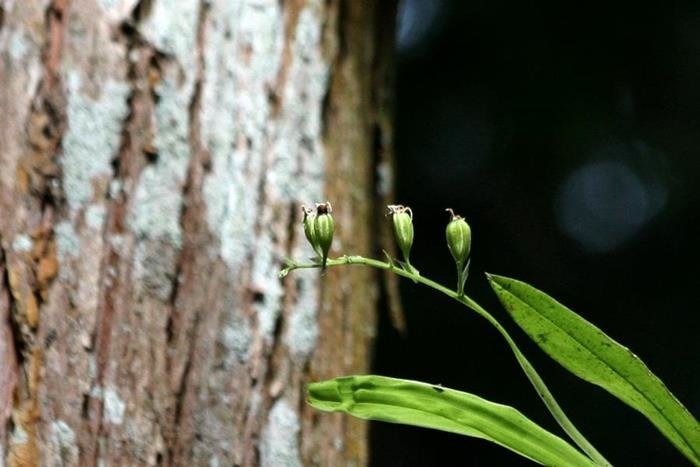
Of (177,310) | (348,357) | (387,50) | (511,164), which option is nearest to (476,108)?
(511,164)

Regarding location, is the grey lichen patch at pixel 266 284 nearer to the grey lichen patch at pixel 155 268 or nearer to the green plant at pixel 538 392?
the grey lichen patch at pixel 155 268

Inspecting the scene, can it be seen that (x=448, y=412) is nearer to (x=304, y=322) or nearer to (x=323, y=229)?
(x=323, y=229)

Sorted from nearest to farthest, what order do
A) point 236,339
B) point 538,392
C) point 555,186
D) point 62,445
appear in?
point 538,392 → point 62,445 → point 236,339 → point 555,186

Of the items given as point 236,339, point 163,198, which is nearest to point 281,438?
point 236,339

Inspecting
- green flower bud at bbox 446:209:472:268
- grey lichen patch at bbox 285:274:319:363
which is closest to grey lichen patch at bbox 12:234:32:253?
grey lichen patch at bbox 285:274:319:363

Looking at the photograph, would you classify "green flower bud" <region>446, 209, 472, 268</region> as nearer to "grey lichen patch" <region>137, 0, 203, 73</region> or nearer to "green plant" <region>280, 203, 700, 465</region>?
"green plant" <region>280, 203, 700, 465</region>

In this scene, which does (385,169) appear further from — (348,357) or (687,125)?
(687,125)
